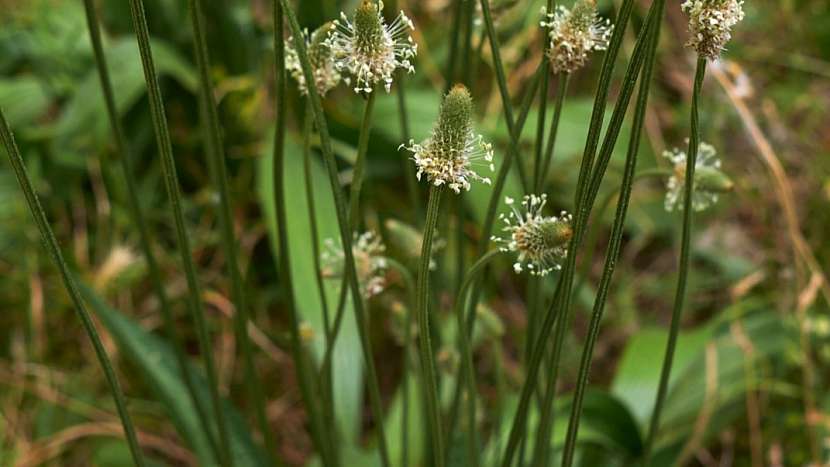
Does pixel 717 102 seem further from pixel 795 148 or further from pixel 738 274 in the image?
pixel 738 274

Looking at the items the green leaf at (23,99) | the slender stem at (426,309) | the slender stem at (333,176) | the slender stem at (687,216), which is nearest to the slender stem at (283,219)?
the slender stem at (333,176)

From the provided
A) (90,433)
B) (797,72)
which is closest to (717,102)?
(797,72)

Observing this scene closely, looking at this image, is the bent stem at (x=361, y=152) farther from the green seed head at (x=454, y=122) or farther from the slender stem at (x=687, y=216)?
the slender stem at (x=687, y=216)

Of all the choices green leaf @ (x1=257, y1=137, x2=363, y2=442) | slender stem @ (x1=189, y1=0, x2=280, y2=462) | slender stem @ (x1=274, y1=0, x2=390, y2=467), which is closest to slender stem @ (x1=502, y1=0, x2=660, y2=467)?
slender stem @ (x1=274, y1=0, x2=390, y2=467)

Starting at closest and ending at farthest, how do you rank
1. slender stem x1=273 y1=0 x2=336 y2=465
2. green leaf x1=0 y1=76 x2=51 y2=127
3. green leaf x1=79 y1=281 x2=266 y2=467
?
slender stem x1=273 y1=0 x2=336 y2=465, green leaf x1=79 y1=281 x2=266 y2=467, green leaf x1=0 y1=76 x2=51 y2=127

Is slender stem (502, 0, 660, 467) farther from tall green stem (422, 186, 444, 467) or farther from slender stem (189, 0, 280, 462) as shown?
slender stem (189, 0, 280, 462)

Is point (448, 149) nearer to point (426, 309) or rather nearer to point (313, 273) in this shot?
point (426, 309)
